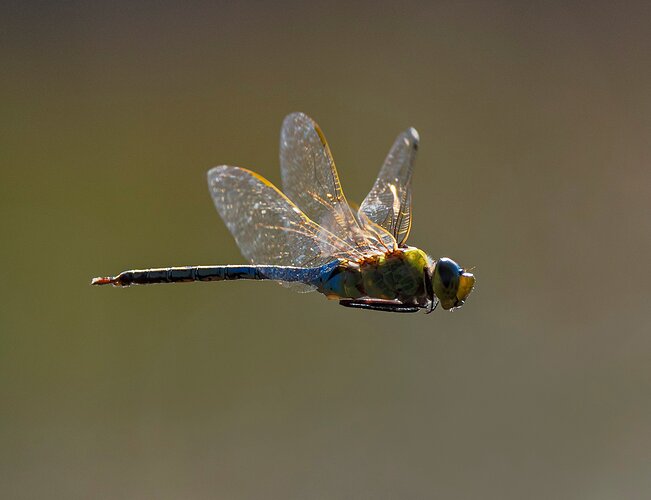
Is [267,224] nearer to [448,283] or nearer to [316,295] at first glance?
[448,283]

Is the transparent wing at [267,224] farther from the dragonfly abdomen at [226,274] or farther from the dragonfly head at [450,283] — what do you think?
the dragonfly head at [450,283]

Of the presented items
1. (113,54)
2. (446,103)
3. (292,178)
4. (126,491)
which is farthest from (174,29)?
(292,178)

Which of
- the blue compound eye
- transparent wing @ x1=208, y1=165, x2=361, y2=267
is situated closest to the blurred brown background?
transparent wing @ x1=208, y1=165, x2=361, y2=267

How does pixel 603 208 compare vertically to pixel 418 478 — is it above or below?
above

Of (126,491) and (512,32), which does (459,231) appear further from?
(126,491)

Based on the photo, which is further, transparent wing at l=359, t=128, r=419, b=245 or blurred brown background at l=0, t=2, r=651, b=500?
blurred brown background at l=0, t=2, r=651, b=500

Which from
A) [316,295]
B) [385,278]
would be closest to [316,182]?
[385,278]

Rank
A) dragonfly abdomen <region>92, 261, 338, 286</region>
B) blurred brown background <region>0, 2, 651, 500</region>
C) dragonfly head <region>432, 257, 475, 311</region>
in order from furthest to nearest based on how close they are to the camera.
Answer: blurred brown background <region>0, 2, 651, 500</region>, dragonfly abdomen <region>92, 261, 338, 286</region>, dragonfly head <region>432, 257, 475, 311</region>

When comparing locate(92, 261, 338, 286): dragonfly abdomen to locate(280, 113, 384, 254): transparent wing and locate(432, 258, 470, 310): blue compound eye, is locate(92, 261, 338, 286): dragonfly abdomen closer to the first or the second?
locate(280, 113, 384, 254): transparent wing
